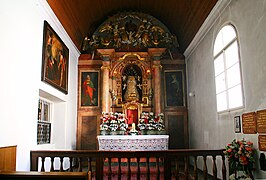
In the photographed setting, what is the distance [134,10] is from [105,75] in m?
3.08

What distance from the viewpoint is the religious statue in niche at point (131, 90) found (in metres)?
9.55

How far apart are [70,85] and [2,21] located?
4478mm

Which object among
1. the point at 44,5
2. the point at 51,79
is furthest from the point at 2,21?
the point at 51,79

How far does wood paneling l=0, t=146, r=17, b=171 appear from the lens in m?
4.21

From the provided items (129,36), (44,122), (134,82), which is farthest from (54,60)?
(129,36)

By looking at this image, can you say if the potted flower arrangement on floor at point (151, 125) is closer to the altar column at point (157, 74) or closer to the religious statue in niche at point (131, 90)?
the altar column at point (157, 74)

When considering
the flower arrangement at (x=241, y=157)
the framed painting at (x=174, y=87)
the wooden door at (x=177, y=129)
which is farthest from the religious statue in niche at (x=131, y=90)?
the flower arrangement at (x=241, y=157)

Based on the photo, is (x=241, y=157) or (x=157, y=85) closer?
(x=241, y=157)

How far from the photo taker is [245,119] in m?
4.88

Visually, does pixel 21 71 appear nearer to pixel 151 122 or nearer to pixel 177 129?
pixel 151 122

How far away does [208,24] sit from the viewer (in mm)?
6973

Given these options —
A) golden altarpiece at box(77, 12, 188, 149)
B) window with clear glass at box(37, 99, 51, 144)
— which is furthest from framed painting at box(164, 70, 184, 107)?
window with clear glass at box(37, 99, 51, 144)

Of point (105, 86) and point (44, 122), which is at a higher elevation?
point (105, 86)

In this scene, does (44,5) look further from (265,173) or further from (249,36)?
(265,173)
